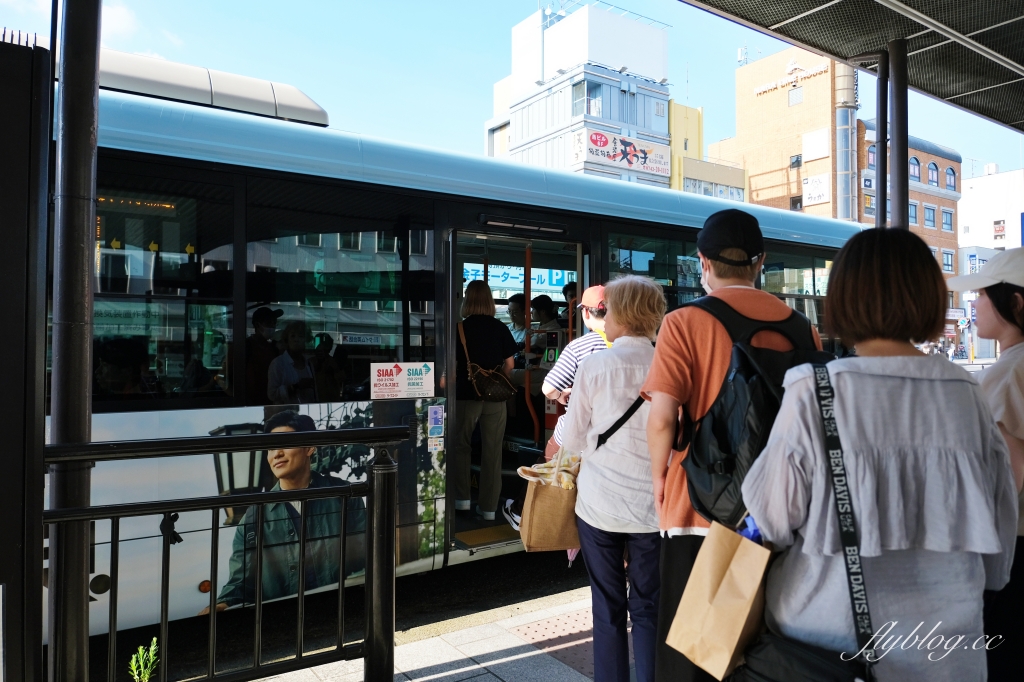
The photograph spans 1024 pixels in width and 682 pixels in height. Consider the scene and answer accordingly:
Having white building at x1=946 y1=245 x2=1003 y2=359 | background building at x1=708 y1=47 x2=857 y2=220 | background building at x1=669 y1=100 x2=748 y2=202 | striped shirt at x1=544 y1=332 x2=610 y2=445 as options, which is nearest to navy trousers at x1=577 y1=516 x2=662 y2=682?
striped shirt at x1=544 y1=332 x2=610 y2=445

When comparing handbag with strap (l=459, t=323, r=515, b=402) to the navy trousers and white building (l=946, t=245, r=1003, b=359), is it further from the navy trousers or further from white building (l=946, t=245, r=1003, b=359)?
white building (l=946, t=245, r=1003, b=359)

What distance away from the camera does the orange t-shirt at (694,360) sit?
2453mm

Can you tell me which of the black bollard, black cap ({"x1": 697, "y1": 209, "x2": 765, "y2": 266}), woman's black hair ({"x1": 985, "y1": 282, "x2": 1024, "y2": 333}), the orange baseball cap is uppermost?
black cap ({"x1": 697, "y1": 209, "x2": 765, "y2": 266})

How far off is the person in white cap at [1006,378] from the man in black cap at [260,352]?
3515 millimetres

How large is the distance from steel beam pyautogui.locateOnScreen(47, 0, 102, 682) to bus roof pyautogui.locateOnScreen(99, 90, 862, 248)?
62.6 inches

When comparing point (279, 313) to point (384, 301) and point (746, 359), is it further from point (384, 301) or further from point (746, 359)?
point (746, 359)

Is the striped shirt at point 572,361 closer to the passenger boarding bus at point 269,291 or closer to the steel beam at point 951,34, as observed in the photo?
the passenger boarding bus at point 269,291

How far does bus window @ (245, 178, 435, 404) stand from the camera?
449 cm

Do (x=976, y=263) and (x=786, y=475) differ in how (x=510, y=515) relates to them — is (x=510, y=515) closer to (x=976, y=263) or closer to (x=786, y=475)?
(x=786, y=475)

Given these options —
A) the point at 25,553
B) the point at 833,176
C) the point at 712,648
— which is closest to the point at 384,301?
the point at 25,553

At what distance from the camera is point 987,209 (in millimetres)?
56969

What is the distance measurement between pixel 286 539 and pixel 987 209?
65130 mm

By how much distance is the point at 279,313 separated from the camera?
453 centimetres

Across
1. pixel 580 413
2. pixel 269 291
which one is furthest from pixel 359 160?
pixel 580 413
